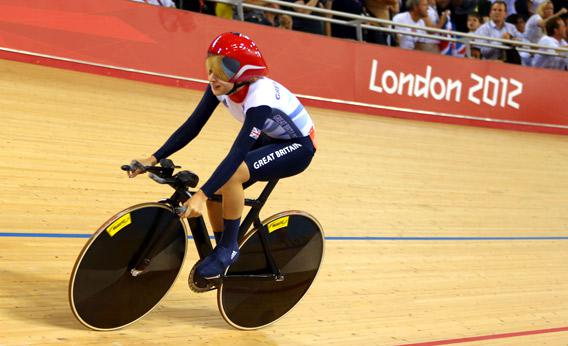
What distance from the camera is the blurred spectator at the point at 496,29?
11258mm

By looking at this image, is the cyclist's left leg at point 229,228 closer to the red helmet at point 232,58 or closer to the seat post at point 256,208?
the seat post at point 256,208

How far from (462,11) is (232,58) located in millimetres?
9525

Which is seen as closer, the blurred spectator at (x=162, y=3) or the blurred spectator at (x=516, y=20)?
the blurred spectator at (x=162, y=3)

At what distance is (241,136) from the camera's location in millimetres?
2982

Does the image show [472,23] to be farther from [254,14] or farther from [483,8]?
[254,14]

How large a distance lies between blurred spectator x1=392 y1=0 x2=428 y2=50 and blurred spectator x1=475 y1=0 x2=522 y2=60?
1.18 metres

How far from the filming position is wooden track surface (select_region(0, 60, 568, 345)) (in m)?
3.71

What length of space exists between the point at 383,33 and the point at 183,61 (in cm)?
298

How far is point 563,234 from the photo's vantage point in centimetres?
677

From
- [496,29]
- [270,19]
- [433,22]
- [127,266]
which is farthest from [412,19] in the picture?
[127,266]

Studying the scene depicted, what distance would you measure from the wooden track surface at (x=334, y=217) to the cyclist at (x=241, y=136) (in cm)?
59

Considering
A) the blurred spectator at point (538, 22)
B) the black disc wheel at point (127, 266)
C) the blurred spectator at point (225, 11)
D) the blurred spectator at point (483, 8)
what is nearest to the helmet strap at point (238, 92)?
the black disc wheel at point (127, 266)

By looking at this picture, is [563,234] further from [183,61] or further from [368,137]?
[183,61]

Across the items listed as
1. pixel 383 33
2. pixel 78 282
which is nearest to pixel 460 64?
pixel 383 33
